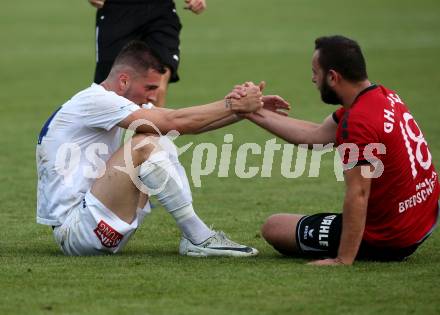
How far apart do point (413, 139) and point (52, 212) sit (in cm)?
235

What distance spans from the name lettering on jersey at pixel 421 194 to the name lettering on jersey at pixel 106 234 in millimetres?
1790

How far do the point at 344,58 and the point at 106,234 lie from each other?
6.09 ft

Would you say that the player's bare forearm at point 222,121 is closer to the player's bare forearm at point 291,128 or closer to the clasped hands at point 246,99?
the clasped hands at point 246,99

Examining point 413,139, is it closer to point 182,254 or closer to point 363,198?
point 363,198

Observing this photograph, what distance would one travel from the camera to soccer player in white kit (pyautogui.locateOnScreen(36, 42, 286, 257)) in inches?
288

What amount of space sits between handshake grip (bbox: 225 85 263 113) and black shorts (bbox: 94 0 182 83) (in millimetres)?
3080

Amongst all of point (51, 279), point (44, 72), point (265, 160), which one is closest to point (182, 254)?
point (51, 279)

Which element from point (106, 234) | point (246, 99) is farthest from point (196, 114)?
point (106, 234)

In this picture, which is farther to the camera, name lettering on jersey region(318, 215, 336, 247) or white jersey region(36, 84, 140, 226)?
white jersey region(36, 84, 140, 226)

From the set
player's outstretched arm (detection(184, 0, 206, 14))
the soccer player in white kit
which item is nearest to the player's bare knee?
the soccer player in white kit

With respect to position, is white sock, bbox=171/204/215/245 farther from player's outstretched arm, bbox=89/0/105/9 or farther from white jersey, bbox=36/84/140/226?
player's outstretched arm, bbox=89/0/105/9

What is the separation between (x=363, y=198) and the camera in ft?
22.5

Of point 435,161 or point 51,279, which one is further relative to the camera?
point 435,161

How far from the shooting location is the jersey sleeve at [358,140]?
6824 mm
